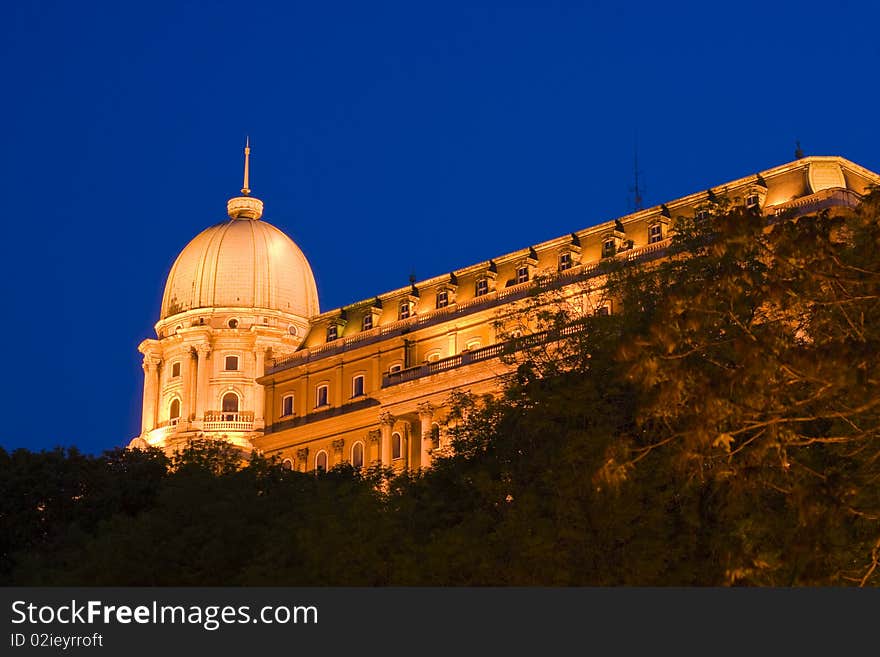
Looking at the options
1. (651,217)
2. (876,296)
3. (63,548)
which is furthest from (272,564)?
(651,217)

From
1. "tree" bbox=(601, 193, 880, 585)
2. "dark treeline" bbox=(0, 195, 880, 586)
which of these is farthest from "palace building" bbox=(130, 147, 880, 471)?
"tree" bbox=(601, 193, 880, 585)

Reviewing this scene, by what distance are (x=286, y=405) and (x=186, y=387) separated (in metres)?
30.2

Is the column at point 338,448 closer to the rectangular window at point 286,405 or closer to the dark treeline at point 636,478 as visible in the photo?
the rectangular window at point 286,405

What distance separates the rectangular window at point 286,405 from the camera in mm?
116188

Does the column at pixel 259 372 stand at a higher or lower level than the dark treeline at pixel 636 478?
higher

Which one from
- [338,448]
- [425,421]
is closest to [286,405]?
[338,448]

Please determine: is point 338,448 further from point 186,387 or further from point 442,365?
point 186,387

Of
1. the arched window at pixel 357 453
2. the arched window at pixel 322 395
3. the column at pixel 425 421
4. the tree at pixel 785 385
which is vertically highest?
the arched window at pixel 322 395

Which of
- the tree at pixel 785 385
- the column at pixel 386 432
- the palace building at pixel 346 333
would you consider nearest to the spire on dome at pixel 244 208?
the palace building at pixel 346 333

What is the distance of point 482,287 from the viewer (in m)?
104

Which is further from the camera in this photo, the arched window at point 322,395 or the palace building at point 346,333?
the arched window at point 322,395

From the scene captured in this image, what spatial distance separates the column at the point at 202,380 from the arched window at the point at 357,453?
38.4 meters

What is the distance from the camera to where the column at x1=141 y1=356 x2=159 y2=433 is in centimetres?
14750

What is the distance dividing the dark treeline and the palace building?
26.3 ft
